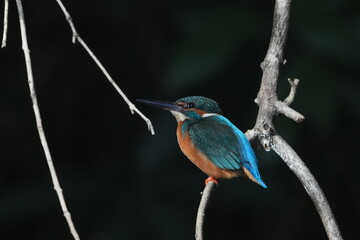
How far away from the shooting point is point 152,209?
4117mm

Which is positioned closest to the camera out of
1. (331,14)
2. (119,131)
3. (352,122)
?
(331,14)

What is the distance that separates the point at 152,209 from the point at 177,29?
103 centimetres

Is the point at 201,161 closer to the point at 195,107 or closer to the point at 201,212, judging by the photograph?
the point at 195,107

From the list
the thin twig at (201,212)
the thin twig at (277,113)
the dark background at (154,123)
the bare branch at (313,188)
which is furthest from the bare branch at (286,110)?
the dark background at (154,123)

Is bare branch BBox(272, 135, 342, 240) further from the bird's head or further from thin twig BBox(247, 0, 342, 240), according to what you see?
the bird's head

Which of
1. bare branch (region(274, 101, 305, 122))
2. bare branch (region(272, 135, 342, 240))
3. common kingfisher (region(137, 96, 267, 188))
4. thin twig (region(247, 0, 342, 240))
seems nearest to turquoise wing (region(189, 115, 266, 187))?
common kingfisher (region(137, 96, 267, 188))

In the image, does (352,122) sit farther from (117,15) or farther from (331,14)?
(117,15)

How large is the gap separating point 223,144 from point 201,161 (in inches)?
5.1

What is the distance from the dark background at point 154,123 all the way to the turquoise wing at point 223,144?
23.4 inches

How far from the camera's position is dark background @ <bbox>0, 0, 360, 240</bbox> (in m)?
3.83

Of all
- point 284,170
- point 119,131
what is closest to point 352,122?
point 284,170

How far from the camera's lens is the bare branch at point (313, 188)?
89.7 inches

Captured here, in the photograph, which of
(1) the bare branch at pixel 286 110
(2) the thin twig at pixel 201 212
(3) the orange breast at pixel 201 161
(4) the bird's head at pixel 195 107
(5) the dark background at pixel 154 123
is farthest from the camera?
(5) the dark background at pixel 154 123

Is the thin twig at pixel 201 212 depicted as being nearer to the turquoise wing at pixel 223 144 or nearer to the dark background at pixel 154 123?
the turquoise wing at pixel 223 144
